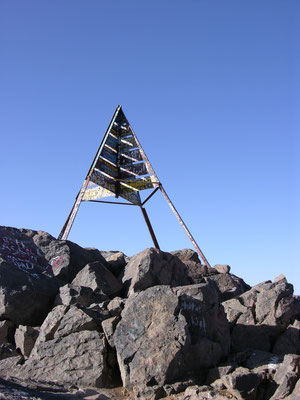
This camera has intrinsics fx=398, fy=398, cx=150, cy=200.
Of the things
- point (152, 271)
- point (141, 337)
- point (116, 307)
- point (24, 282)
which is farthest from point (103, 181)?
point (141, 337)

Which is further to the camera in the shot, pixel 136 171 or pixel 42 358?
pixel 136 171

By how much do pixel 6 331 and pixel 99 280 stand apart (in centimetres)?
232

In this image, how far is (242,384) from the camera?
19.6ft

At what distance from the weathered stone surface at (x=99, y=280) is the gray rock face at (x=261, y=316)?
2776mm

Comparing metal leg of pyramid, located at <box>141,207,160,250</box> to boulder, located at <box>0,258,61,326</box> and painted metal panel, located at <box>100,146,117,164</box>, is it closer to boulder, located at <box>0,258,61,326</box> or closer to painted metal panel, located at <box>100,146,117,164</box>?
Answer: painted metal panel, located at <box>100,146,117,164</box>

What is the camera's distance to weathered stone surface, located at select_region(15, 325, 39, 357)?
780 cm

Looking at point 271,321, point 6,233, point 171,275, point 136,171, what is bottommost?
point 271,321

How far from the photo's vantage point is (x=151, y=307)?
716cm

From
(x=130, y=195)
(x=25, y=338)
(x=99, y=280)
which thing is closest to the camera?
(x=25, y=338)

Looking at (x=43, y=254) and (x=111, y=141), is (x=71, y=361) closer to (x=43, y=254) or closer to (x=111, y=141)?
(x=43, y=254)

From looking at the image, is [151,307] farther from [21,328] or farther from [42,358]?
[21,328]

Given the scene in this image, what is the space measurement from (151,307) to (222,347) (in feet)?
5.16

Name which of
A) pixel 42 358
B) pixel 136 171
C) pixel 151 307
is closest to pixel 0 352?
pixel 42 358

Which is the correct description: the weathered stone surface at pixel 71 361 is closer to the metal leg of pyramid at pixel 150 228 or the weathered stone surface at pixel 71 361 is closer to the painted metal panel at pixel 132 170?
the metal leg of pyramid at pixel 150 228
